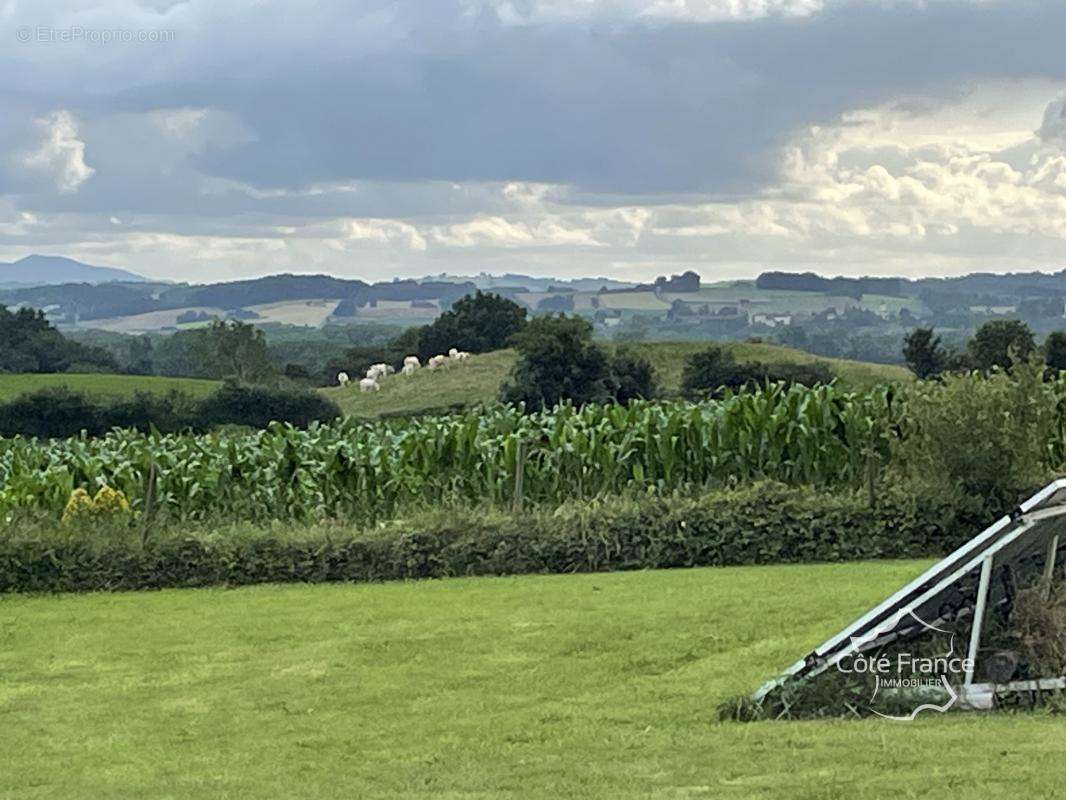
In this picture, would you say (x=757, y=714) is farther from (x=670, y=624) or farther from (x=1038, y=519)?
(x=670, y=624)

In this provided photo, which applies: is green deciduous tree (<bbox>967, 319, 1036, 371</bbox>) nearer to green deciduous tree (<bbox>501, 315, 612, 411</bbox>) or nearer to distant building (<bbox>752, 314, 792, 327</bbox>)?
green deciduous tree (<bbox>501, 315, 612, 411</bbox>)

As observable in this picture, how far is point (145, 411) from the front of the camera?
70.5 m

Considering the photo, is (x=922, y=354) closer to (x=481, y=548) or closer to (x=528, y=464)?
(x=528, y=464)

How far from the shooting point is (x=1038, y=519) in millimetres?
9719

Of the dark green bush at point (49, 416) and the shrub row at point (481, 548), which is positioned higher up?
the shrub row at point (481, 548)

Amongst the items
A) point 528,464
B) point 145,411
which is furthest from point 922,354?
point 528,464

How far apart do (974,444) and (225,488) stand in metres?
11.5

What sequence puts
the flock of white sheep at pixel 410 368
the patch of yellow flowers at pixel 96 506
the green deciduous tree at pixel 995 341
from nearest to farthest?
1. the patch of yellow flowers at pixel 96 506
2. the green deciduous tree at pixel 995 341
3. the flock of white sheep at pixel 410 368

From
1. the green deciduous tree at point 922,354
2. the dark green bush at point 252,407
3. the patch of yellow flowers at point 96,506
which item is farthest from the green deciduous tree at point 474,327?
the patch of yellow flowers at point 96,506

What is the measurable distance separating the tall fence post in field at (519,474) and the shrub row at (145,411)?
4662 centimetres

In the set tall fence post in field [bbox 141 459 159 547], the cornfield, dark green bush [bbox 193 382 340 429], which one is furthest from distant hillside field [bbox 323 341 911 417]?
tall fence post in field [bbox 141 459 159 547]

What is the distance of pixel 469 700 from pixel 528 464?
1286 centimetres

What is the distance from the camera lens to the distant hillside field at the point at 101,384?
81.0 m

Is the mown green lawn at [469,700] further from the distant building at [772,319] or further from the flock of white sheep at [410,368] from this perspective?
the distant building at [772,319]
